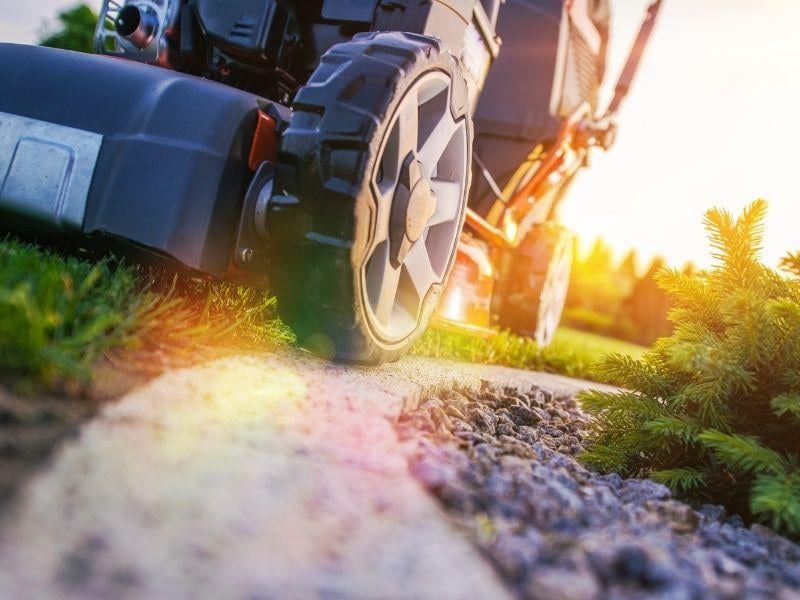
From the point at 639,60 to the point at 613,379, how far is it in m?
3.55

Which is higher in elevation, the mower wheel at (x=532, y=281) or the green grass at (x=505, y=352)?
the mower wheel at (x=532, y=281)

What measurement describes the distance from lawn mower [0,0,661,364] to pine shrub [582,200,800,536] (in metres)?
0.74

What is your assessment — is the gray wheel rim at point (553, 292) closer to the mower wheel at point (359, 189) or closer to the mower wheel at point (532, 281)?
the mower wheel at point (532, 281)

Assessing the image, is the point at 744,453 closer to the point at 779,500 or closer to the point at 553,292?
the point at 779,500

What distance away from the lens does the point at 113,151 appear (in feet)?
6.41

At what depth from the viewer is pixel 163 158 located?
191cm

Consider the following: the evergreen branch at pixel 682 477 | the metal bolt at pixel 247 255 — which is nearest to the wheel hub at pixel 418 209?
the metal bolt at pixel 247 255

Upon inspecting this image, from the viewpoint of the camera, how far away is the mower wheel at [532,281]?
468 cm

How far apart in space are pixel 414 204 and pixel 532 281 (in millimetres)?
2836

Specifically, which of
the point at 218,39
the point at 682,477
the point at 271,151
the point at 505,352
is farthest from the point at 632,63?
the point at 682,477

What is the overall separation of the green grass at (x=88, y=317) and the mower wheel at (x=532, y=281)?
8.99 ft

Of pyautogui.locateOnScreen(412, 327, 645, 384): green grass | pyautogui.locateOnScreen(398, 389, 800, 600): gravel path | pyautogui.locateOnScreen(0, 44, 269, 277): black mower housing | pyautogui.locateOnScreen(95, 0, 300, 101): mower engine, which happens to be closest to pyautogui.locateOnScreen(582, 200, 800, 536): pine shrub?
pyautogui.locateOnScreen(398, 389, 800, 600): gravel path

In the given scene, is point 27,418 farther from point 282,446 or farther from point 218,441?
point 282,446

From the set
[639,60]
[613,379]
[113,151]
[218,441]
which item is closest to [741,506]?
[613,379]
